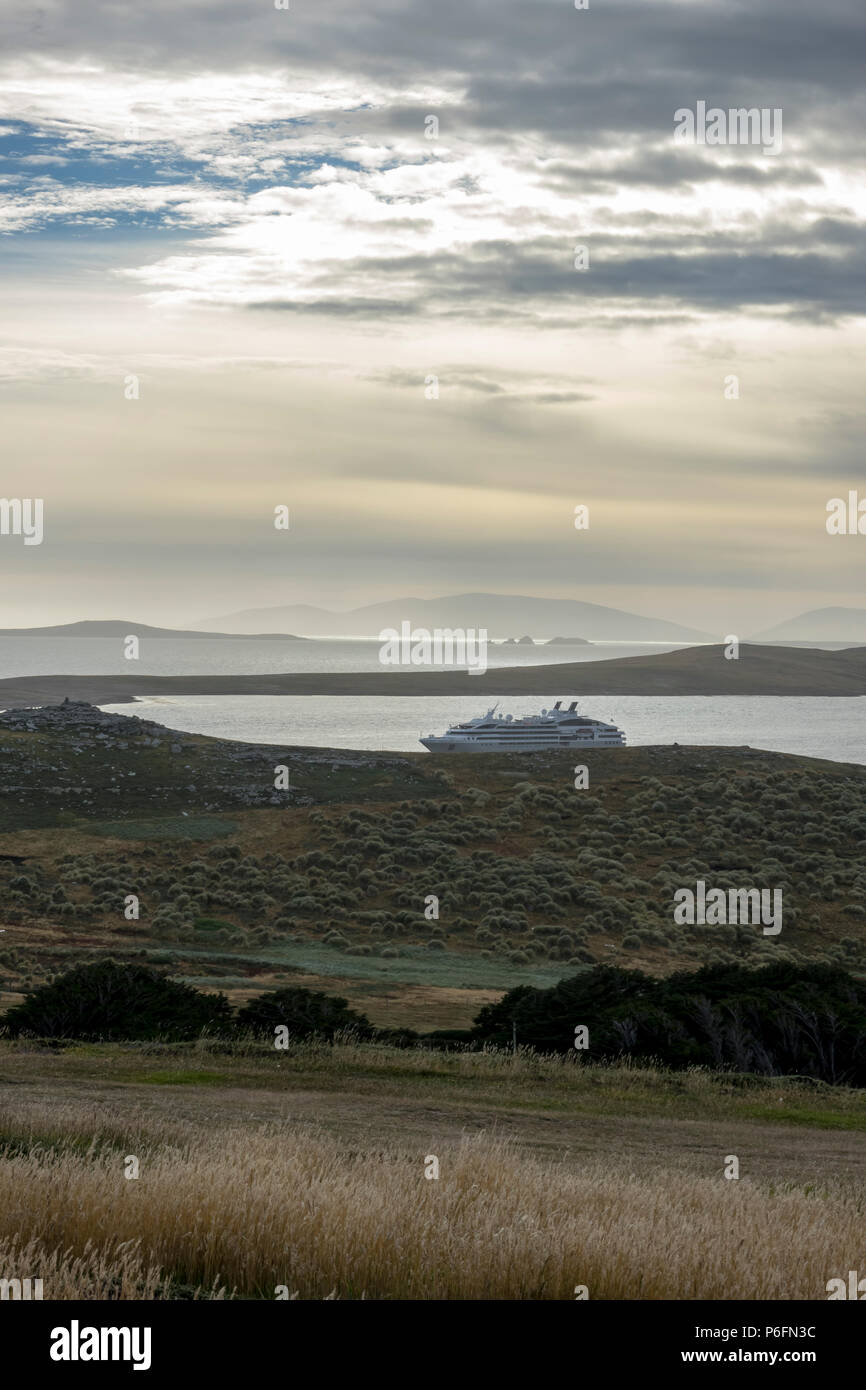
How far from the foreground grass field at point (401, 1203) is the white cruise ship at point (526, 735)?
73225 millimetres

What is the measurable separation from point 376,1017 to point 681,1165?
43.2 ft

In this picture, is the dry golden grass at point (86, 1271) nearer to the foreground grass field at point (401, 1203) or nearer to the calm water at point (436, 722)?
the foreground grass field at point (401, 1203)

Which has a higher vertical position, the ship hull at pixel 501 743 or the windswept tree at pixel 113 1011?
the ship hull at pixel 501 743

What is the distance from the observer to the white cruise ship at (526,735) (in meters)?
89.6

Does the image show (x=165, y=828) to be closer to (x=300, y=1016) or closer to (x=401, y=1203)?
(x=300, y=1016)

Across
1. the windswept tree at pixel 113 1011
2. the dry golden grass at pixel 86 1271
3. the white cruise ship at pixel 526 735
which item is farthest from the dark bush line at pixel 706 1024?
the white cruise ship at pixel 526 735

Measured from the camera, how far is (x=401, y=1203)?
26.1 ft

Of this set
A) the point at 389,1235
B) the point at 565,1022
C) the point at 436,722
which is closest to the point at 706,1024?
the point at 565,1022

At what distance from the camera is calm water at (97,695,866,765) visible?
122 m

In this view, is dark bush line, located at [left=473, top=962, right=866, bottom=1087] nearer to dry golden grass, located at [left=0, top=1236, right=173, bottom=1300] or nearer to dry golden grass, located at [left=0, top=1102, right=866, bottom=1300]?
dry golden grass, located at [left=0, top=1102, right=866, bottom=1300]

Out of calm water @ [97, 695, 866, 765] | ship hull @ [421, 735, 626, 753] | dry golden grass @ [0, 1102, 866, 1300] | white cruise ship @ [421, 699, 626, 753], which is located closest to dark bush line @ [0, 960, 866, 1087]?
dry golden grass @ [0, 1102, 866, 1300]

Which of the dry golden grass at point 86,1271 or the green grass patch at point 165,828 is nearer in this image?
the dry golden grass at point 86,1271

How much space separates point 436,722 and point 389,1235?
148m
